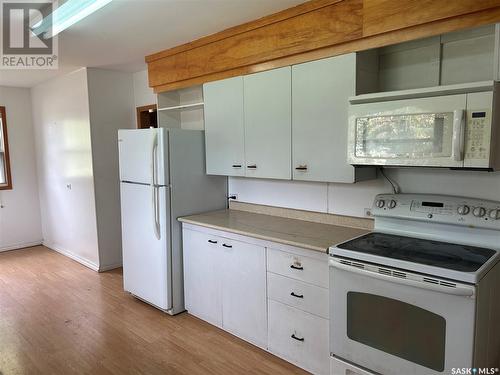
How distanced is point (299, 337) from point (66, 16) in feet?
8.77

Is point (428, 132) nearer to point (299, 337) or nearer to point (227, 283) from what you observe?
point (299, 337)

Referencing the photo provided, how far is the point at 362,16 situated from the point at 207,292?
2287mm

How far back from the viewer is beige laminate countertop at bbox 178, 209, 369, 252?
237 cm

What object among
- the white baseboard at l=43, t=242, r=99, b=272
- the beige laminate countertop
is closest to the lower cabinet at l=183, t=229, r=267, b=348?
the beige laminate countertop

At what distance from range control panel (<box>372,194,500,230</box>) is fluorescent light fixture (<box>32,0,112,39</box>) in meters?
2.17

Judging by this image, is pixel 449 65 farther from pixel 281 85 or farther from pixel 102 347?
pixel 102 347

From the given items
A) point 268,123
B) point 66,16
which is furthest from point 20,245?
point 268,123

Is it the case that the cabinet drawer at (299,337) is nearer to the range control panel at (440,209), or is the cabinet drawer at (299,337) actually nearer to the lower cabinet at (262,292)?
the lower cabinet at (262,292)

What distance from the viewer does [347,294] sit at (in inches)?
81.0

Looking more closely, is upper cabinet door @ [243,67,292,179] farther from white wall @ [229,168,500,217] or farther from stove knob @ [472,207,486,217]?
stove knob @ [472,207,486,217]

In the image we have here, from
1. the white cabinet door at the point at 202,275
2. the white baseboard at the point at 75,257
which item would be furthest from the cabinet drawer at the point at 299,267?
the white baseboard at the point at 75,257

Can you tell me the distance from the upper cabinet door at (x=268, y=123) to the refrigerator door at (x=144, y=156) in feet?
2.35

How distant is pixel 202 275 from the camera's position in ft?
10.2

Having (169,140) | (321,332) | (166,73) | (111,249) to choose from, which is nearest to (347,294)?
(321,332)
